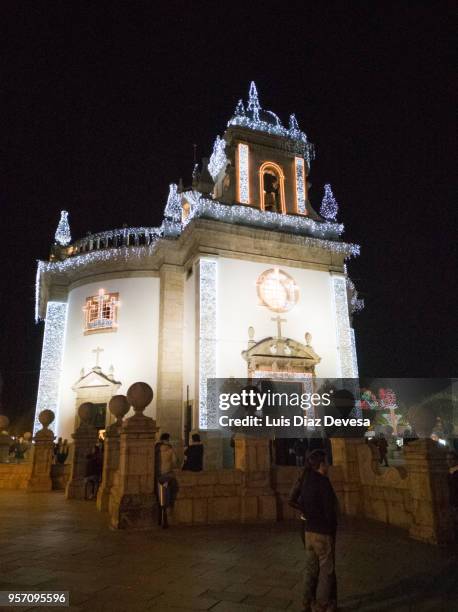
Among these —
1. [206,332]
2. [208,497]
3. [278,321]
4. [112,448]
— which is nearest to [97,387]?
[206,332]

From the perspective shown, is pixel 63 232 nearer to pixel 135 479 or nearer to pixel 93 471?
pixel 93 471

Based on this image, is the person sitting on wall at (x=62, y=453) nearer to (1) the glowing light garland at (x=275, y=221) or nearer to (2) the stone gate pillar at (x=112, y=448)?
(2) the stone gate pillar at (x=112, y=448)

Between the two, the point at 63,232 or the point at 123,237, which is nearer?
the point at 123,237

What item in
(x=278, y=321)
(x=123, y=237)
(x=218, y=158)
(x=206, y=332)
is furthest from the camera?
(x=218, y=158)

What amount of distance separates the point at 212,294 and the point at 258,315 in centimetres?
246

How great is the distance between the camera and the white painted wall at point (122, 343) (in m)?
22.8

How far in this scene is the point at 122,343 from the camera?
2328 centimetres

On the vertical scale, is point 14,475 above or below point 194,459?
below

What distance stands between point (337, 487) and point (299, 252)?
14004 mm

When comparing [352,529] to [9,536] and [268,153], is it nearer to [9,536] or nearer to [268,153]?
[9,536]

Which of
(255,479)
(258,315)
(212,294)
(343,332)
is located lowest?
(255,479)

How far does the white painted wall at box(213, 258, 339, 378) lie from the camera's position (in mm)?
20359

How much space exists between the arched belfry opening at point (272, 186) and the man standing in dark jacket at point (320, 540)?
2016cm

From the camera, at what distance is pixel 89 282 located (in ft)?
83.0
